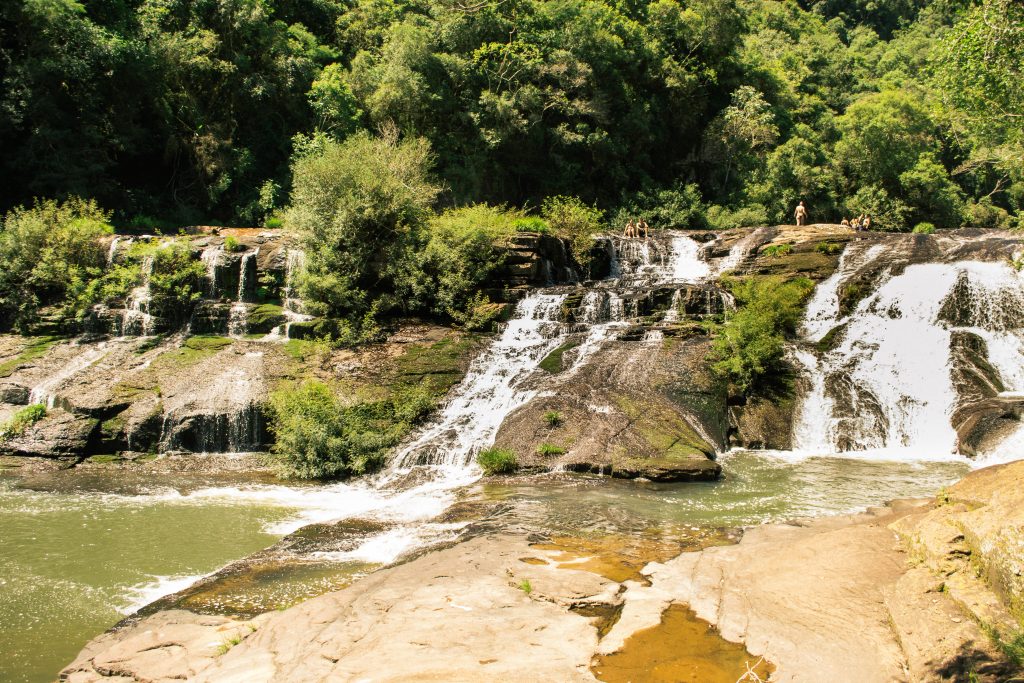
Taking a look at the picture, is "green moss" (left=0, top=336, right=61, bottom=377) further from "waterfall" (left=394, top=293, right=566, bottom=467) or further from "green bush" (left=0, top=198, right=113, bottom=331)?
"waterfall" (left=394, top=293, right=566, bottom=467)

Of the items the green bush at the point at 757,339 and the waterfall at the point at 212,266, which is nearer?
the green bush at the point at 757,339

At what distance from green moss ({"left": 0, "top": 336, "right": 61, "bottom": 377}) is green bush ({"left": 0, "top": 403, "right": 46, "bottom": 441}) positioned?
6.71 ft

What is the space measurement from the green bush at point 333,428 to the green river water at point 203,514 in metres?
0.81

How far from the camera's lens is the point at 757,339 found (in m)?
16.5

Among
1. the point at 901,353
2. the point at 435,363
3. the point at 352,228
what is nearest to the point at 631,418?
the point at 435,363

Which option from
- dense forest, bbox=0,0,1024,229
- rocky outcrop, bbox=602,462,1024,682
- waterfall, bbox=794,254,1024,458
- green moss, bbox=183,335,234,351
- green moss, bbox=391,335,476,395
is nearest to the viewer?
rocky outcrop, bbox=602,462,1024,682

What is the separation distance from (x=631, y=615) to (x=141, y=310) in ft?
61.2

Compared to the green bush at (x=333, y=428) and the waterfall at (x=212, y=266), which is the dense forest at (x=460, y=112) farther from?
the green bush at (x=333, y=428)

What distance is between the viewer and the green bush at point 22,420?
16.1 m

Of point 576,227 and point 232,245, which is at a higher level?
point 576,227

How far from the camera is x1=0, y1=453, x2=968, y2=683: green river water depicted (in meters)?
8.34

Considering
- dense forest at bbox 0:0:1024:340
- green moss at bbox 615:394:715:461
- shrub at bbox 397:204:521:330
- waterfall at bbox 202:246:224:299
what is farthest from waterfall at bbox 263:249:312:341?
green moss at bbox 615:394:715:461

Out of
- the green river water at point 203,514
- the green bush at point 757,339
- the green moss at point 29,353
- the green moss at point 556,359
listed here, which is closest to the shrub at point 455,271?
the green moss at point 556,359

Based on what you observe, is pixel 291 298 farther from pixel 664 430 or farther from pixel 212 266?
pixel 664 430
